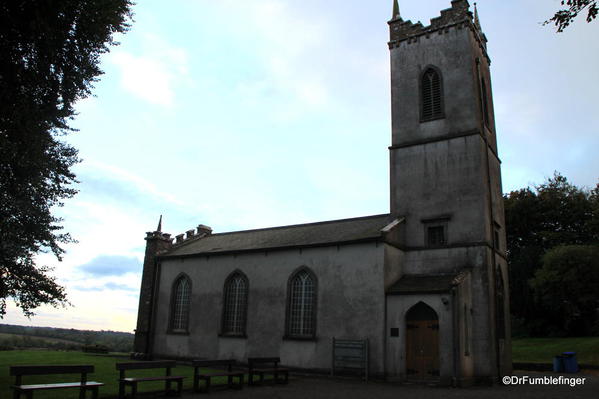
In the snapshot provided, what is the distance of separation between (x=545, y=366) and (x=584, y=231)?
2405 cm

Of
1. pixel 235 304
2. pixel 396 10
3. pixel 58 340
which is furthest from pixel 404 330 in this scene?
pixel 58 340

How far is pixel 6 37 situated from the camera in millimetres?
11820

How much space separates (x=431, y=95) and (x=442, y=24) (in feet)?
14.3

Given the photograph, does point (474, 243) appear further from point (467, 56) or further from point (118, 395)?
point (118, 395)

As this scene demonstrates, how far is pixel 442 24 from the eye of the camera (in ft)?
89.6

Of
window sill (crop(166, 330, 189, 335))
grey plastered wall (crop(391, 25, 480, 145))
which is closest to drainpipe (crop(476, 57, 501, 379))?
grey plastered wall (crop(391, 25, 480, 145))

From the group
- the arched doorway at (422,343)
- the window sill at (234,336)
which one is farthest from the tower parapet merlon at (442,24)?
the window sill at (234,336)

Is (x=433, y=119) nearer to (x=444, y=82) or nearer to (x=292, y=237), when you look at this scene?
(x=444, y=82)

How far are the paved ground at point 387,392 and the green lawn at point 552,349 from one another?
1497 centimetres

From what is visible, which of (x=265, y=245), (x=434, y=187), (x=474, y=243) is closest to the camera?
(x=474, y=243)

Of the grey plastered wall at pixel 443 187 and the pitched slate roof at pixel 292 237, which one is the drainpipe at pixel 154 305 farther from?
the grey plastered wall at pixel 443 187

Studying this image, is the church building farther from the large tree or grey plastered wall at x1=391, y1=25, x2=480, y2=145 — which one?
the large tree

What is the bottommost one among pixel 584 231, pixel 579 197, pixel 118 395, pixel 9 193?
pixel 118 395

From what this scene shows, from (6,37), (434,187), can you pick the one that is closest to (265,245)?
(434,187)
